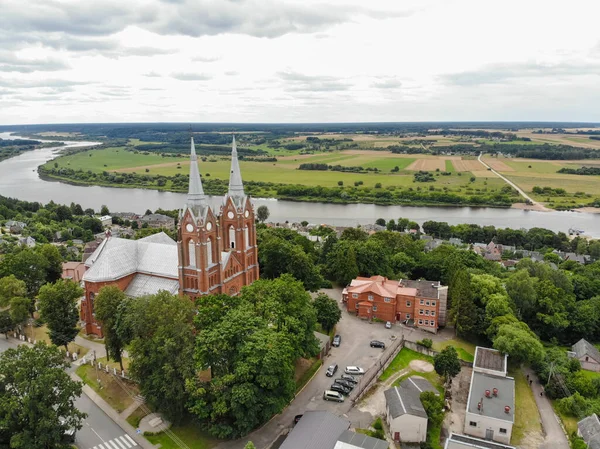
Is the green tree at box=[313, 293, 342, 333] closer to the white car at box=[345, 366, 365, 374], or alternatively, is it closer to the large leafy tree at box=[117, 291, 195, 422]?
the white car at box=[345, 366, 365, 374]

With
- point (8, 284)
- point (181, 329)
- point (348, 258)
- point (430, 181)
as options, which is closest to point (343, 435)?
point (181, 329)

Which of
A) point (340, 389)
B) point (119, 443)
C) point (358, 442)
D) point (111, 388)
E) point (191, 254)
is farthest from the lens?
point (191, 254)

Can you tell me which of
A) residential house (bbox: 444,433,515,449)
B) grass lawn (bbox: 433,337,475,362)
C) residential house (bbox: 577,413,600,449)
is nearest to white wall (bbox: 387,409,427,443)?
residential house (bbox: 444,433,515,449)

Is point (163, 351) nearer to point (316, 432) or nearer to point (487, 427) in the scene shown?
point (316, 432)

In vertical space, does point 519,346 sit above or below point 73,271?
below

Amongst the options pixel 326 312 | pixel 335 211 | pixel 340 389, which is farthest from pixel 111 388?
pixel 335 211

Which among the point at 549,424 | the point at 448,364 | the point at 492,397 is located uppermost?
the point at 448,364

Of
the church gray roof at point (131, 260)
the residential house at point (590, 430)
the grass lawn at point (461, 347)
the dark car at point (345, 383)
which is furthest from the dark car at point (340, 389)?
the church gray roof at point (131, 260)
